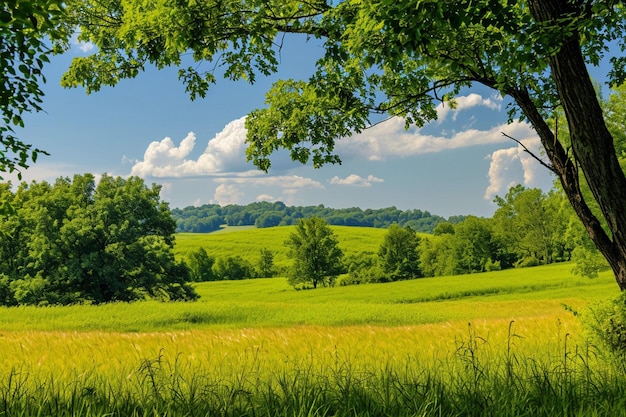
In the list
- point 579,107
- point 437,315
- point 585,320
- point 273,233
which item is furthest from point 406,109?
point 273,233

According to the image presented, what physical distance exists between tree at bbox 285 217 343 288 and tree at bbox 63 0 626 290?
204ft

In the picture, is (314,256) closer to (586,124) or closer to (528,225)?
(528,225)

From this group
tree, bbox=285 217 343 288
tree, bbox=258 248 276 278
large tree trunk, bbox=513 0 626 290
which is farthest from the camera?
tree, bbox=258 248 276 278

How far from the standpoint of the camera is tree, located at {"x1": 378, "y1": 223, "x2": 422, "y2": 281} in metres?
78.6

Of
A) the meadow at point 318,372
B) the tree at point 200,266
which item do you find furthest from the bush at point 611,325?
the tree at point 200,266

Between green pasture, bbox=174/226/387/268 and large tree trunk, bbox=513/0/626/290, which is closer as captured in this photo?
large tree trunk, bbox=513/0/626/290

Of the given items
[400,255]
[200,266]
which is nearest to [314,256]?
[400,255]

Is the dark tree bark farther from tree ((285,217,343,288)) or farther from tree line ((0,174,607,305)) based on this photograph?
tree ((285,217,343,288))

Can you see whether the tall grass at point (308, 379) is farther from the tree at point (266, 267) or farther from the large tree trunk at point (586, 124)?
the tree at point (266, 267)

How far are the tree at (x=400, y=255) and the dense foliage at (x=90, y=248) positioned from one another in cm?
4373

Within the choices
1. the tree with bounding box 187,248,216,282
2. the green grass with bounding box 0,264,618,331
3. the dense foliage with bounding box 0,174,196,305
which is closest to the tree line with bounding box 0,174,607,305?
the dense foliage with bounding box 0,174,196,305

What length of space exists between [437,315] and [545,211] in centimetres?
5774

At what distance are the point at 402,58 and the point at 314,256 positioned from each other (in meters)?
66.6

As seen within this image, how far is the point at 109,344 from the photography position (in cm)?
828
